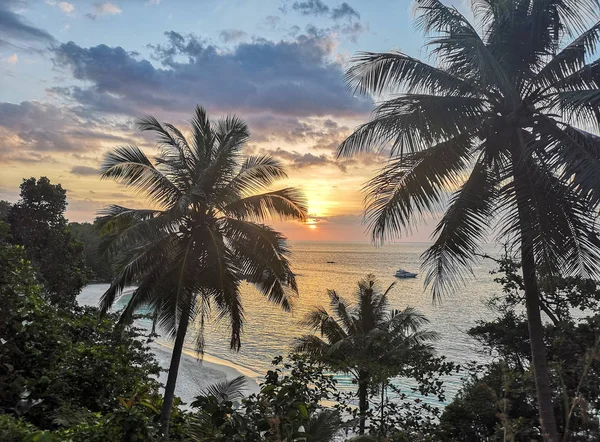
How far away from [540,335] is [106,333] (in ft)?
38.0

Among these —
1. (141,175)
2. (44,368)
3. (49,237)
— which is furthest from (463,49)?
(49,237)

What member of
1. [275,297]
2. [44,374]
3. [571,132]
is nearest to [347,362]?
[275,297]

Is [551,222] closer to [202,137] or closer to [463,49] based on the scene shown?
[463,49]

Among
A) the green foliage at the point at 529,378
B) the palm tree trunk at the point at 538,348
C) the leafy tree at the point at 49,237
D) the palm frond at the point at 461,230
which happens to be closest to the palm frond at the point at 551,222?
the palm tree trunk at the point at 538,348

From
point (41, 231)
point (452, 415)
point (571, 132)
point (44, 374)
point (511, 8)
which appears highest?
point (511, 8)

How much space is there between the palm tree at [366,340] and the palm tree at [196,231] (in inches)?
230

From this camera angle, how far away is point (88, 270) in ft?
71.2

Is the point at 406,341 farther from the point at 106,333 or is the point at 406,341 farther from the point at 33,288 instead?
the point at 33,288

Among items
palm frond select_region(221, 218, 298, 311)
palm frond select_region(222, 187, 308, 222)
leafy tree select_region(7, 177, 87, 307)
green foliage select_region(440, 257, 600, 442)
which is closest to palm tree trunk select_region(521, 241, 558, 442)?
green foliage select_region(440, 257, 600, 442)

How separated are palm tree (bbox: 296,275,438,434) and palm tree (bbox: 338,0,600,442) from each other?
7475 mm

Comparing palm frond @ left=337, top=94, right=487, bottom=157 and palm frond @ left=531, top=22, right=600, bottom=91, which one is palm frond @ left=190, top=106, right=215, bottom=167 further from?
palm frond @ left=531, top=22, right=600, bottom=91

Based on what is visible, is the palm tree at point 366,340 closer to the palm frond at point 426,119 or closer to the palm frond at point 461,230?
the palm frond at point 461,230

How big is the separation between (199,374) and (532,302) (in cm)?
2313

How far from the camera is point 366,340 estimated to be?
14.9 m
